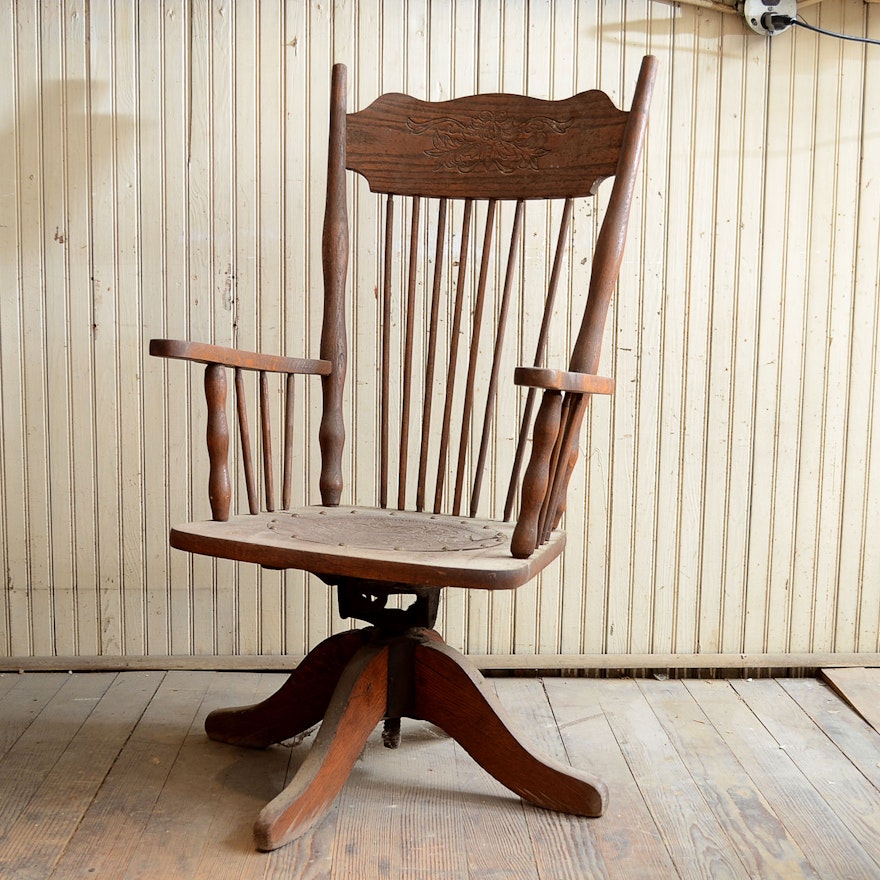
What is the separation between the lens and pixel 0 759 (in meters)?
1.52

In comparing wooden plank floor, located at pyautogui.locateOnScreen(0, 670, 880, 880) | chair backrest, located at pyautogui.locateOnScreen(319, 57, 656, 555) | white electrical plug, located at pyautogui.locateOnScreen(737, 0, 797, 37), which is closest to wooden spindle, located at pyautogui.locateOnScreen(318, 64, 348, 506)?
chair backrest, located at pyautogui.locateOnScreen(319, 57, 656, 555)

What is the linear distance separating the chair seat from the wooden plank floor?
0.37 metres

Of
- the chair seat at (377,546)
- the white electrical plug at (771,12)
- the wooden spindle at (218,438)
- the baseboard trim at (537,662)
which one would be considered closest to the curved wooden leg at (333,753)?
the chair seat at (377,546)

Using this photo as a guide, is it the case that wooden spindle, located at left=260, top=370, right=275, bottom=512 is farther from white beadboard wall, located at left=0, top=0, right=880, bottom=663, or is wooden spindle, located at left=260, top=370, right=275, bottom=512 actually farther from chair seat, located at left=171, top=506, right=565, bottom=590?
white beadboard wall, located at left=0, top=0, right=880, bottom=663

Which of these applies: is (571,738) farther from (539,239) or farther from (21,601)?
(21,601)

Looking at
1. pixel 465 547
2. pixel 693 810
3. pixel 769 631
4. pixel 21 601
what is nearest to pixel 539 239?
pixel 465 547

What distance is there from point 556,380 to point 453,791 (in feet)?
2.29

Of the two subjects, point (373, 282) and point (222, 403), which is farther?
point (373, 282)

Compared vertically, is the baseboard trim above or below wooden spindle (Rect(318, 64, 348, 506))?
below

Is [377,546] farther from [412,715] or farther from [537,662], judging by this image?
[537,662]

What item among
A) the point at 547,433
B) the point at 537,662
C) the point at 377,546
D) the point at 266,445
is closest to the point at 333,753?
the point at 377,546

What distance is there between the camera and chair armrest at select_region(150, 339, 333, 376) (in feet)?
4.14

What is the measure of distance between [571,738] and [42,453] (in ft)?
3.90

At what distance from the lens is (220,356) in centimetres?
130
